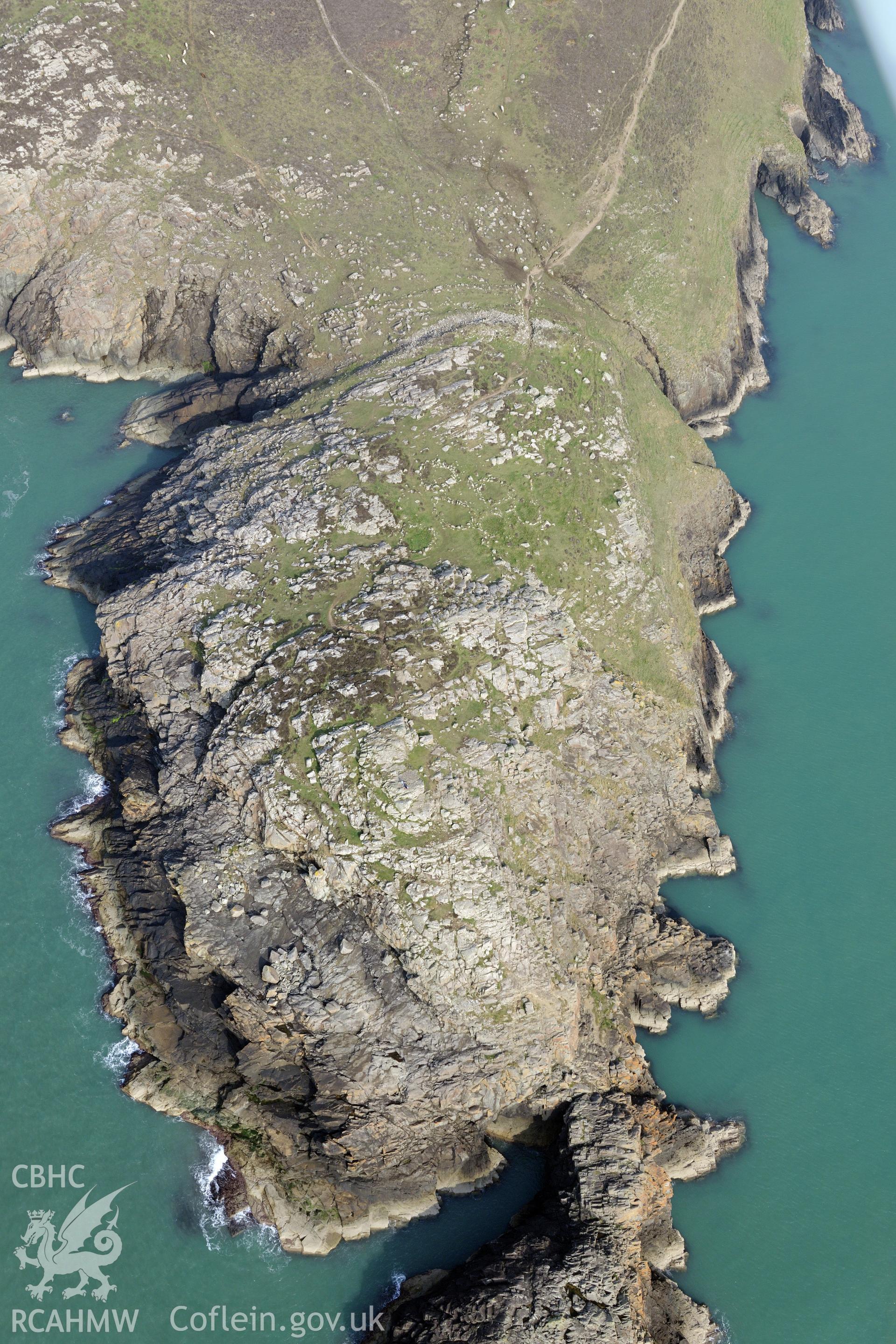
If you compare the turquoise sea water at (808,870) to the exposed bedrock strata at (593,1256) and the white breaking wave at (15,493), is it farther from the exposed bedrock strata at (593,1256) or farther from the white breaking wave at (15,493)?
the white breaking wave at (15,493)

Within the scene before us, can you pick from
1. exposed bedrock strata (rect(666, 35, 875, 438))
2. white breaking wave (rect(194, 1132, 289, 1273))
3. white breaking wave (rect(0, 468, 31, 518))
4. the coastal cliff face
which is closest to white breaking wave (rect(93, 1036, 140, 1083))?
the coastal cliff face

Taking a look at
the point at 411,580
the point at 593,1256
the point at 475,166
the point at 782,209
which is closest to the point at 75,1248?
the point at 593,1256

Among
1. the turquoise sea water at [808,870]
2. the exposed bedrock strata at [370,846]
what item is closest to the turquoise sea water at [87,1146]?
the exposed bedrock strata at [370,846]

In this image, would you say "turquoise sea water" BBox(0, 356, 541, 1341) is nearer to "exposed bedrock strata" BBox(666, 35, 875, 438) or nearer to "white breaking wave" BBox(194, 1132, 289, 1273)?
"white breaking wave" BBox(194, 1132, 289, 1273)

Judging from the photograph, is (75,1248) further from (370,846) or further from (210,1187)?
(370,846)

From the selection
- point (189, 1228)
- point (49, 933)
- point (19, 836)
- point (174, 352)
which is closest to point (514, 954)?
point (189, 1228)

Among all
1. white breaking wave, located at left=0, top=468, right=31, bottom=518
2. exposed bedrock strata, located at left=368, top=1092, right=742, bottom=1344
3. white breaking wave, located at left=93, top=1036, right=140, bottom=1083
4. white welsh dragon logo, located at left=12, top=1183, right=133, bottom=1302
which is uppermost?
white breaking wave, located at left=0, top=468, right=31, bottom=518
